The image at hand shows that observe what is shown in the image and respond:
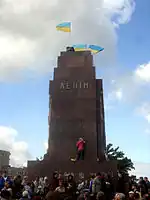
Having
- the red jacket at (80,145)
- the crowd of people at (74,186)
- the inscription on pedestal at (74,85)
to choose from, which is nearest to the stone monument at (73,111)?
the inscription on pedestal at (74,85)

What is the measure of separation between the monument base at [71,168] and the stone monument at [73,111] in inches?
3.1

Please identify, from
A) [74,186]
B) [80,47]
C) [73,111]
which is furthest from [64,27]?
[74,186]

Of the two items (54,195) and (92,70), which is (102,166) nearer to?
(92,70)

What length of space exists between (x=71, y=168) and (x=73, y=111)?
3.82 metres

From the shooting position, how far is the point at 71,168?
51.8ft

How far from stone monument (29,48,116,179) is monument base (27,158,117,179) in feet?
0.26

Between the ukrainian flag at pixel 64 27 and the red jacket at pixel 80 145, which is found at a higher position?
the ukrainian flag at pixel 64 27

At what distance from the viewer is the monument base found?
603 inches

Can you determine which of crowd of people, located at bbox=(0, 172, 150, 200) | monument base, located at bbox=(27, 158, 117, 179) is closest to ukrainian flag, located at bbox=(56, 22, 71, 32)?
monument base, located at bbox=(27, 158, 117, 179)

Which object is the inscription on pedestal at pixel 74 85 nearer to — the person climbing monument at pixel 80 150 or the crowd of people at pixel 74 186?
the person climbing monument at pixel 80 150

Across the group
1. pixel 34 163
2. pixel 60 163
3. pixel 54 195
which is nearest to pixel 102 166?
A: pixel 60 163

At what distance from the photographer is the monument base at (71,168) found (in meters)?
15.3

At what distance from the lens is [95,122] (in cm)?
1775

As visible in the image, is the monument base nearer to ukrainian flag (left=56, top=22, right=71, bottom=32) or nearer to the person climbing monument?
the person climbing monument
